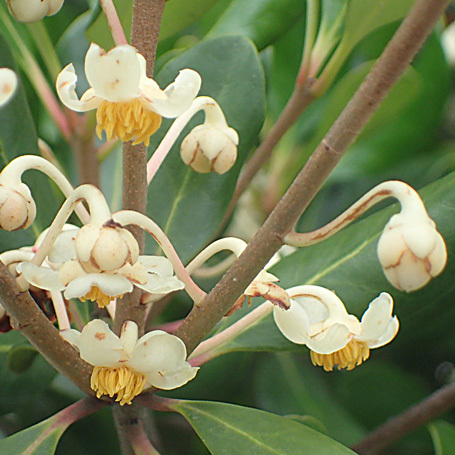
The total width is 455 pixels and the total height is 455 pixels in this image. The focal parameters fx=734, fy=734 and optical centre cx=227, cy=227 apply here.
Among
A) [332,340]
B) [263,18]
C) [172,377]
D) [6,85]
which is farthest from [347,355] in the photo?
Result: [263,18]

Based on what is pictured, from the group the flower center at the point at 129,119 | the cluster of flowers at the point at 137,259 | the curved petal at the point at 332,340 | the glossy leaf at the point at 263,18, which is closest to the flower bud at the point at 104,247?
the cluster of flowers at the point at 137,259

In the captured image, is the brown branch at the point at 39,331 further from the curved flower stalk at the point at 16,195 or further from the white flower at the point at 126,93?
the white flower at the point at 126,93

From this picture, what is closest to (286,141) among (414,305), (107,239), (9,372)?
(414,305)

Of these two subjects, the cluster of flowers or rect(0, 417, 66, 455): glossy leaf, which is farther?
rect(0, 417, 66, 455): glossy leaf

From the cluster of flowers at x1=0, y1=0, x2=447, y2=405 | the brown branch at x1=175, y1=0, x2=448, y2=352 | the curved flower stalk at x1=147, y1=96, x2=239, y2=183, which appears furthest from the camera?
the curved flower stalk at x1=147, y1=96, x2=239, y2=183

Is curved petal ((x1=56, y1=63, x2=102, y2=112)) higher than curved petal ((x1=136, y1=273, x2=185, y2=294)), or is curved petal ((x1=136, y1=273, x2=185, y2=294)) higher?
curved petal ((x1=56, y1=63, x2=102, y2=112))

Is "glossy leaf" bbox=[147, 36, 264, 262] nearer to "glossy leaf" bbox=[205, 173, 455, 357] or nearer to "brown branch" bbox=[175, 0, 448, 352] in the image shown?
"glossy leaf" bbox=[205, 173, 455, 357]

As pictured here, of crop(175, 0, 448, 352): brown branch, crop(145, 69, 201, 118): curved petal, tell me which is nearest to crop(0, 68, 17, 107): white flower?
crop(145, 69, 201, 118): curved petal
